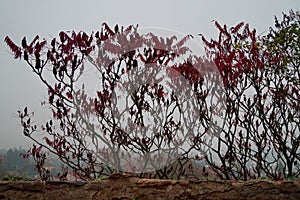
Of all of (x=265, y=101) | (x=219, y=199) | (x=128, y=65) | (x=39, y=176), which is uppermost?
(x=128, y=65)

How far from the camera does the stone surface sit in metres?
2.49

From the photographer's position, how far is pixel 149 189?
2.56 m

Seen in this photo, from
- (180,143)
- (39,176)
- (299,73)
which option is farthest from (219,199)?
(39,176)

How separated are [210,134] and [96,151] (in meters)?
1.22

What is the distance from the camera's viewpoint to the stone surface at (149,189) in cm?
249

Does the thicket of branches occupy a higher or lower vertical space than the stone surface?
higher

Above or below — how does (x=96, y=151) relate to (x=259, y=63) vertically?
below

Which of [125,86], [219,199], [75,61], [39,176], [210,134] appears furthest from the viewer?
[39,176]

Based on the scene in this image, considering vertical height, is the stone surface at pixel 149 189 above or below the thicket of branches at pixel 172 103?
below

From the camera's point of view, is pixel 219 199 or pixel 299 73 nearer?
pixel 219 199

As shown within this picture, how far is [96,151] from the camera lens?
132 inches

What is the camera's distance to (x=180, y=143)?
3230 mm

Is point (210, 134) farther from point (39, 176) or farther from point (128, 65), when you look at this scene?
point (39, 176)

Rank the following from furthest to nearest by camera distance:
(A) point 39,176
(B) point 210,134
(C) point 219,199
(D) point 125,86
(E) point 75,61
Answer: (A) point 39,176
(B) point 210,134
(D) point 125,86
(E) point 75,61
(C) point 219,199
